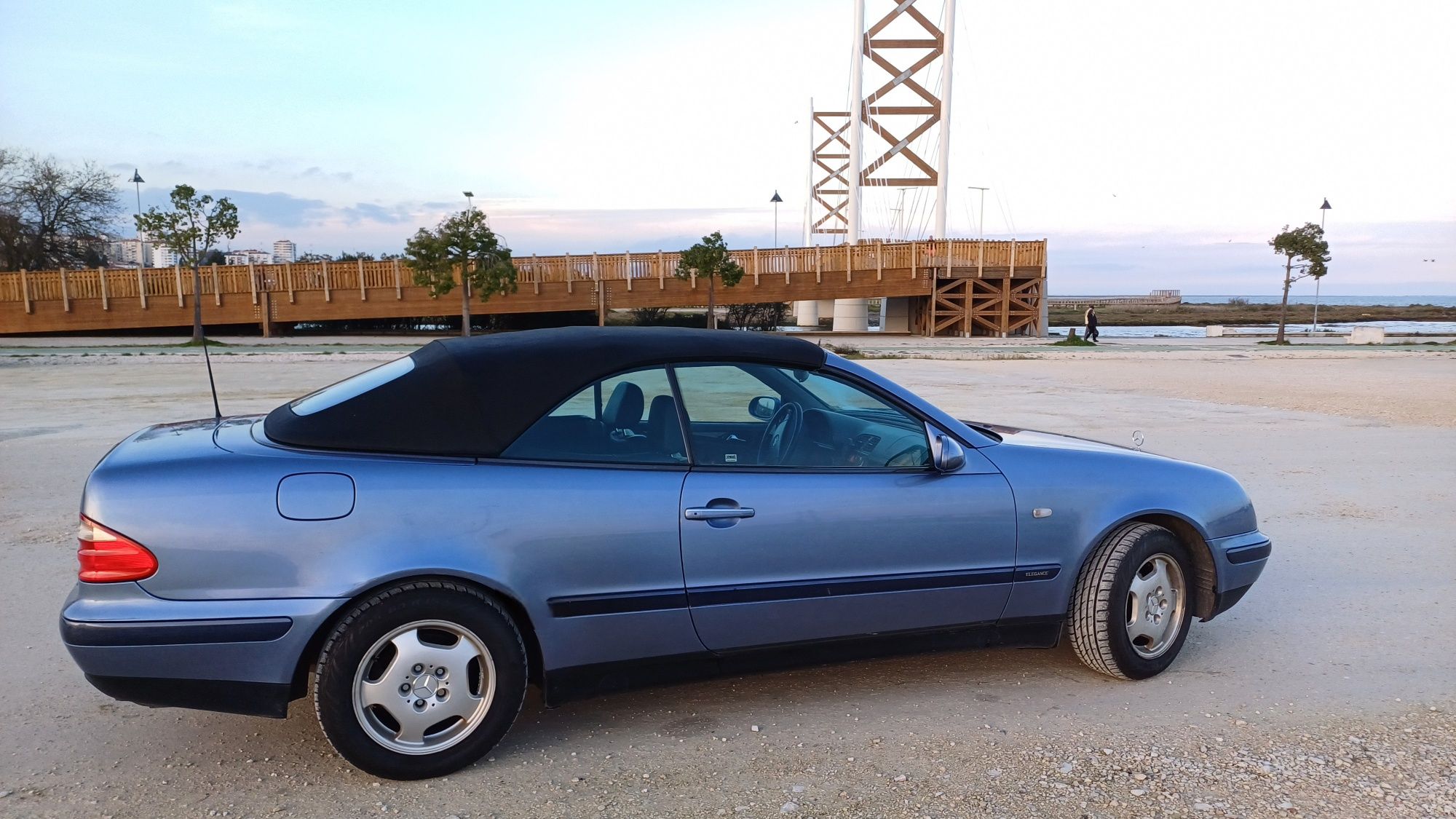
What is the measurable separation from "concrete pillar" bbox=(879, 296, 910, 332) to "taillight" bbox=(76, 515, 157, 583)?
4320 centimetres

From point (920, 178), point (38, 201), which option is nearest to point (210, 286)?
point (38, 201)

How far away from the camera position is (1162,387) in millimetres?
17344

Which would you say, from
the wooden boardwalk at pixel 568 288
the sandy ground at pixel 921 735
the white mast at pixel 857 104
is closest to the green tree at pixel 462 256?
the wooden boardwalk at pixel 568 288

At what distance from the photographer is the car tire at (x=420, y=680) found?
3059 mm

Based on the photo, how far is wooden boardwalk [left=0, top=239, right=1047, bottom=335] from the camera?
34.8 meters

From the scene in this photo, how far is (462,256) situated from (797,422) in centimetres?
3044

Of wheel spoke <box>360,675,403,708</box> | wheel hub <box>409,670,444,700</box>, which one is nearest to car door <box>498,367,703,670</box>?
wheel hub <box>409,670,444,700</box>

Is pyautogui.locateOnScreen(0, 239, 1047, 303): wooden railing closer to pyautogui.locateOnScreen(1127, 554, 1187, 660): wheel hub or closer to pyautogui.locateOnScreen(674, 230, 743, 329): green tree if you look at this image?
pyautogui.locateOnScreen(674, 230, 743, 329): green tree

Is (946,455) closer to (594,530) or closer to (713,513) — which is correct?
(713,513)

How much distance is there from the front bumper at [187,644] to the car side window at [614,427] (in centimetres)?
81

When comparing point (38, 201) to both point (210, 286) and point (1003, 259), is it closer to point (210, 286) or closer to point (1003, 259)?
point (210, 286)

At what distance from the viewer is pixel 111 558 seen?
2.96m

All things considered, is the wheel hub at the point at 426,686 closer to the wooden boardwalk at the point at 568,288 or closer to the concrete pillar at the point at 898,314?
the wooden boardwalk at the point at 568,288

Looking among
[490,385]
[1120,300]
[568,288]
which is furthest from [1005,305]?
[1120,300]
